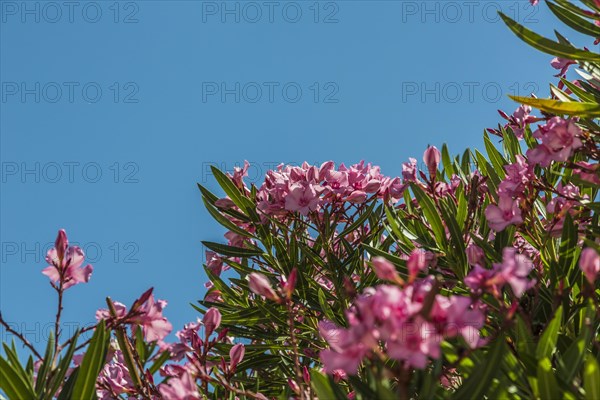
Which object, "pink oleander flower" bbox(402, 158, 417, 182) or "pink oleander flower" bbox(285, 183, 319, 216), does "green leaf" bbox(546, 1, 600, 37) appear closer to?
"pink oleander flower" bbox(402, 158, 417, 182)

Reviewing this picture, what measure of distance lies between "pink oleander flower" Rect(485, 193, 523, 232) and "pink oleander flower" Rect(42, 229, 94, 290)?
1.27 m

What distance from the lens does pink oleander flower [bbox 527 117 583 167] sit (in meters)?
1.89

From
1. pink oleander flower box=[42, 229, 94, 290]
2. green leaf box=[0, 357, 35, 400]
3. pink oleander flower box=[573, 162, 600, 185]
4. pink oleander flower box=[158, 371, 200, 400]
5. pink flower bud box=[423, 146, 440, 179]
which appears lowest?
pink oleander flower box=[158, 371, 200, 400]

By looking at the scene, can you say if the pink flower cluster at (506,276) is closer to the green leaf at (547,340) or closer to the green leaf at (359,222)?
the green leaf at (547,340)

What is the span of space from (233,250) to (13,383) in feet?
4.90

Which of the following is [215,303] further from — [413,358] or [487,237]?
[413,358]

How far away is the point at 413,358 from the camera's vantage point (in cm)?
100

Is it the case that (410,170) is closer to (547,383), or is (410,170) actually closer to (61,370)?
(547,383)

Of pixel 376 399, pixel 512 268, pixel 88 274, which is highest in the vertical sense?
pixel 88 274

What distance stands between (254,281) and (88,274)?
1.72 feet

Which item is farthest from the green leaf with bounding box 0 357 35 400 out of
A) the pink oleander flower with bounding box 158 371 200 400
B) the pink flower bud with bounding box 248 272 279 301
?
the pink flower bud with bounding box 248 272 279 301

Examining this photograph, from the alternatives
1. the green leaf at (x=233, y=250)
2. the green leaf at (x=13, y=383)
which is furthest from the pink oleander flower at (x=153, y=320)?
the green leaf at (x=233, y=250)

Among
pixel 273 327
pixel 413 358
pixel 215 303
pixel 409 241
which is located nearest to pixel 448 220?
pixel 409 241

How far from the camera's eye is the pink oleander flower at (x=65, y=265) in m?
1.75
